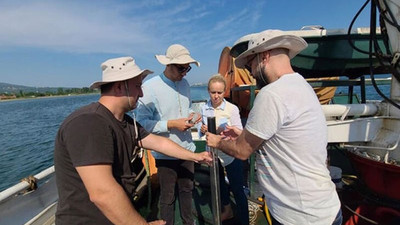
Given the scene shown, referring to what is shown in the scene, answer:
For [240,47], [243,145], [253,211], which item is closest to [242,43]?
[240,47]

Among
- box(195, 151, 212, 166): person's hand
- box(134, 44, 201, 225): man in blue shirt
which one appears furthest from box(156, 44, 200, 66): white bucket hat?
box(195, 151, 212, 166): person's hand

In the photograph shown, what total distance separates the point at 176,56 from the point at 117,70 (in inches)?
36.5

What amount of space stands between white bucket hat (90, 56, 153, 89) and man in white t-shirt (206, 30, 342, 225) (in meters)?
0.75

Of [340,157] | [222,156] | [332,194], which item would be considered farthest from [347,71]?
[332,194]

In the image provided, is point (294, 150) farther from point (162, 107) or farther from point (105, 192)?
point (162, 107)

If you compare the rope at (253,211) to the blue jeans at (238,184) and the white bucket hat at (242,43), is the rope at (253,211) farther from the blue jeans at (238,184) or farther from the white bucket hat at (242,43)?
the white bucket hat at (242,43)

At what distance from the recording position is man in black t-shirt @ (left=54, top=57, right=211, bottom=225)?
1.18 meters

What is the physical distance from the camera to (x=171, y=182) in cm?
240

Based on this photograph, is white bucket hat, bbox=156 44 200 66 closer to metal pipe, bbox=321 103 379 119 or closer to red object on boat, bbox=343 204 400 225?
metal pipe, bbox=321 103 379 119

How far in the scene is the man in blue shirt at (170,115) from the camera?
2.26m

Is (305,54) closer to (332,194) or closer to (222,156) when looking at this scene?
(222,156)

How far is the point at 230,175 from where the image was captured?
2.60 meters

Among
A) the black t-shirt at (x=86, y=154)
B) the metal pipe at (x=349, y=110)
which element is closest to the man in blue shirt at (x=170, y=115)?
the black t-shirt at (x=86, y=154)

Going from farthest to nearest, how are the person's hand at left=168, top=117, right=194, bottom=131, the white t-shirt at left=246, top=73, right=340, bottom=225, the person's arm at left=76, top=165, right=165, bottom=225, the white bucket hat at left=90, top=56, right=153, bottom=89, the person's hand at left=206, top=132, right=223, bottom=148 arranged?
the person's hand at left=168, top=117, right=194, bottom=131 < the person's hand at left=206, top=132, right=223, bottom=148 < the white bucket hat at left=90, top=56, right=153, bottom=89 < the white t-shirt at left=246, top=73, right=340, bottom=225 < the person's arm at left=76, top=165, right=165, bottom=225
